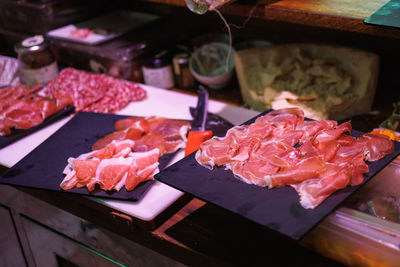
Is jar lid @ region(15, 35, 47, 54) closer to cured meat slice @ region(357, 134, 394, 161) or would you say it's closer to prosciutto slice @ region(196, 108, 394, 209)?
prosciutto slice @ region(196, 108, 394, 209)

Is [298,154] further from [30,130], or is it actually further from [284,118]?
[30,130]

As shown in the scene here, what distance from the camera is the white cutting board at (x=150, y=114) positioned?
1.26m


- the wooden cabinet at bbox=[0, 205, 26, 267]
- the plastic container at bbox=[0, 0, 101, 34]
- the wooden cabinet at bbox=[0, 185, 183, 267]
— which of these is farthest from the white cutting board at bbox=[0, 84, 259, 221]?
the plastic container at bbox=[0, 0, 101, 34]

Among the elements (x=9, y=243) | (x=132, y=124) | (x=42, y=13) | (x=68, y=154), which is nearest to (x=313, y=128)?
(x=132, y=124)

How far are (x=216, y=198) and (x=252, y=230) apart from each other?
0.81 feet

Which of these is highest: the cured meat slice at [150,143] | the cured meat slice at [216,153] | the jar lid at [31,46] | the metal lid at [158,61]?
the jar lid at [31,46]

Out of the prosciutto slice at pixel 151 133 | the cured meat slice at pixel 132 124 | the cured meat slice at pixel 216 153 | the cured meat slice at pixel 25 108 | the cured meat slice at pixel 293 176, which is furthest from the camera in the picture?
the cured meat slice at pixel 25 108

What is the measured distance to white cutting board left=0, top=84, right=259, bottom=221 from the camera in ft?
4.14

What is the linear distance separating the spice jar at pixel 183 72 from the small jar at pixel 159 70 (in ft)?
0.10

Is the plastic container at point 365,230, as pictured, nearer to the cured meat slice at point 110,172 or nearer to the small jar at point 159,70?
the cured meat slice at point 110,172

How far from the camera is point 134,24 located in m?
2.36

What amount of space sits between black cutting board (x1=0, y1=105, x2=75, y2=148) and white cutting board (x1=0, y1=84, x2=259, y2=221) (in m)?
0.02

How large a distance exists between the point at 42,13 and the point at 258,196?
5.80 feet

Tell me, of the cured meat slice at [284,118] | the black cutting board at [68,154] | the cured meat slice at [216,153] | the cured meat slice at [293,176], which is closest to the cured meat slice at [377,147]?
the cured meat slice at [293,176]
